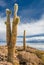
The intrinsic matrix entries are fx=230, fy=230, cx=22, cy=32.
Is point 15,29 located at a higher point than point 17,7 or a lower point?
lower

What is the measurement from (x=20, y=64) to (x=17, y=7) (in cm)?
838

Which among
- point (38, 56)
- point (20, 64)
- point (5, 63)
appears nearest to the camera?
point (5, 63)

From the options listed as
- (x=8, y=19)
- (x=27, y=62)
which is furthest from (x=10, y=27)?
(x=27, y=62)

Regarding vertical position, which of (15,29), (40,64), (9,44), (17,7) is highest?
(17,7)

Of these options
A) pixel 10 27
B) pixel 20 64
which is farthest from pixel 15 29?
pixel 20 64

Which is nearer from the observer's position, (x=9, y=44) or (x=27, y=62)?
(x=9, y=44)

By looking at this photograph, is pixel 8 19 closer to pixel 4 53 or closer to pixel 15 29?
pixel 15 29

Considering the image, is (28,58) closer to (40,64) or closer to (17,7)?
(40,64)

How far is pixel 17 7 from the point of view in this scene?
27.2 m

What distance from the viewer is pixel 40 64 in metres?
32.5

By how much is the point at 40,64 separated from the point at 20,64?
305 cm

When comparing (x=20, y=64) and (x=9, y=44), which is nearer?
(x=9, y=44)

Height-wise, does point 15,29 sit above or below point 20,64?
above

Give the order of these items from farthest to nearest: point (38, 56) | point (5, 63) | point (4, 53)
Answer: point (38, 56), point (4, 53), point (5, 63)
